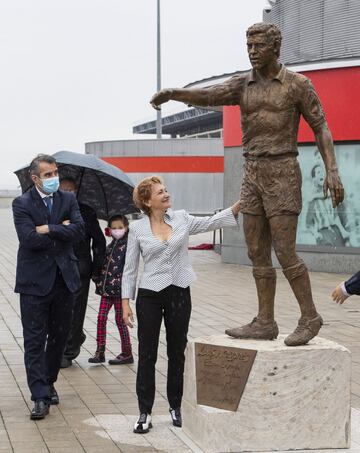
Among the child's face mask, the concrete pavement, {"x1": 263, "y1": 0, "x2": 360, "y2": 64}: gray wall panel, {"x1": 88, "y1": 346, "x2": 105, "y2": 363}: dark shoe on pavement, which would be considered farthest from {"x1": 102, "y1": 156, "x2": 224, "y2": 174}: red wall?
the child's face mask

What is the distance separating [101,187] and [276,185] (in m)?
3.14

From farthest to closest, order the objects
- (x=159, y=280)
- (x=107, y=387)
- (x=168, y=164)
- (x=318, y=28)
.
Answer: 1. (x=168, y=164)
2. (x=318, y=28)
3. (x=107, y=387)
4. (x=159, y=280)

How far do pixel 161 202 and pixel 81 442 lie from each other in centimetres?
167

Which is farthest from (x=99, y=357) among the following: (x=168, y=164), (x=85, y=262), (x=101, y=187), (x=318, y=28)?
(x=168, y=164)

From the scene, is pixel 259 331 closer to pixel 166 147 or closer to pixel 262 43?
pixel 262 43

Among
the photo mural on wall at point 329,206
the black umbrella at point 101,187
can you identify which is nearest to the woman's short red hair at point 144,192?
the black umbrella at point 101,187

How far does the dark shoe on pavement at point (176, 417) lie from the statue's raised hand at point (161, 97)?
2.11 metres

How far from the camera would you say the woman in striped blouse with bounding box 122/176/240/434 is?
6.87 m

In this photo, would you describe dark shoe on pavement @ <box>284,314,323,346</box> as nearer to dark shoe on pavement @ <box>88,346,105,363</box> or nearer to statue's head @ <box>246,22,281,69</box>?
statue's head @ <box>246,22,281,69</box>

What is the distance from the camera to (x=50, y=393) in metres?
7.73

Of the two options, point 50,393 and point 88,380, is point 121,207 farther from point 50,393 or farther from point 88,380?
point 50,393

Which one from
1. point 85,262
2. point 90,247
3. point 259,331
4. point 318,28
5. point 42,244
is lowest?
point 259,331

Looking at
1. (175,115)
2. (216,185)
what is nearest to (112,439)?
(216,185)

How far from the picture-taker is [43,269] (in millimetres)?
7555
